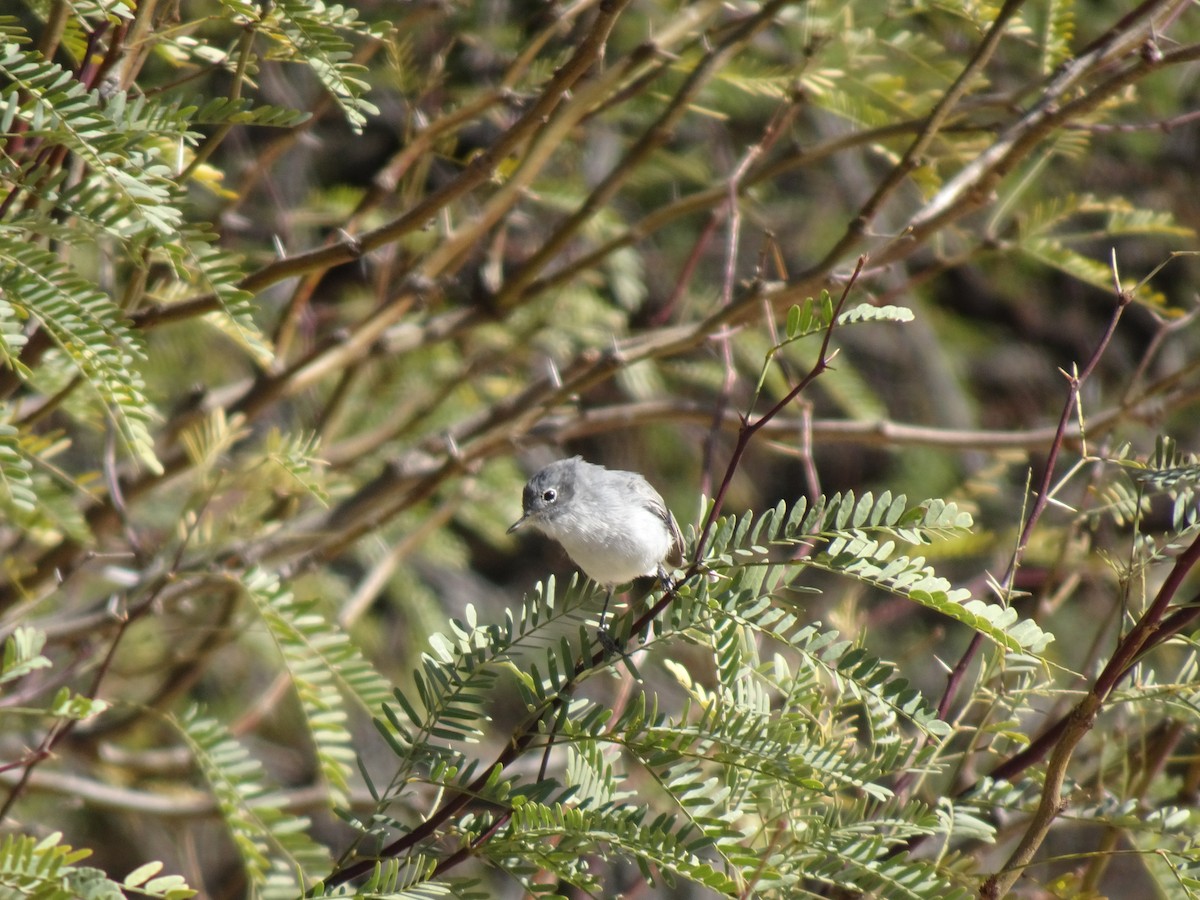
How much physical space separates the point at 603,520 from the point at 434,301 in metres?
0.79

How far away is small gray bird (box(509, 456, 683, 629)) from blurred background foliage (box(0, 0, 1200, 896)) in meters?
0.15

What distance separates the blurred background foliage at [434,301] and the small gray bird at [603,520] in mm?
151

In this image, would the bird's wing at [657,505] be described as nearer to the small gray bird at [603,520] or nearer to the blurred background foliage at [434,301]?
the small gray bird at [603,520]

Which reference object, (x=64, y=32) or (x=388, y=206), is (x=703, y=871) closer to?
(x=64, y=32)

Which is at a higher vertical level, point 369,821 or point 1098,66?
point 1098,66

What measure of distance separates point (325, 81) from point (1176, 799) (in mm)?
1797

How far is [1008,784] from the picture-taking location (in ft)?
5.07

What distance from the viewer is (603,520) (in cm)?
263

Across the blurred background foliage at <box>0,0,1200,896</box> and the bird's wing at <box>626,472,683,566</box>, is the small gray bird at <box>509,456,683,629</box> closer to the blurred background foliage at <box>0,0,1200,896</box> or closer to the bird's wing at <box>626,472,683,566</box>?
the bird's wing at <box>626,472,683,566</box>

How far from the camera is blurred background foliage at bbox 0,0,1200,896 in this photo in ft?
5.22

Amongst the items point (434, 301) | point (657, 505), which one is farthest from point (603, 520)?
point (434, 301)

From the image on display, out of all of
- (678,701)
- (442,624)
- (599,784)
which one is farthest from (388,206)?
(599,784)

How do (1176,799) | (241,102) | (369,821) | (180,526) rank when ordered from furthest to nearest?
(180,526) < (1176,799) < (241,102) < (369,821)

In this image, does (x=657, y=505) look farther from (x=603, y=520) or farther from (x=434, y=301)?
(x=434, y=301)
